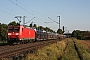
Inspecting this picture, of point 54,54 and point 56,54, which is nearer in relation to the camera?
point 54,54

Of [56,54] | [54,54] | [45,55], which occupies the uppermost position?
[45,55]

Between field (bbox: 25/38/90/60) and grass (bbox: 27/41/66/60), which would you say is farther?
field (bbox: 25/38/90/60)

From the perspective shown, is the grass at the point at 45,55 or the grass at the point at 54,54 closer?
the grass at the point at 45,55

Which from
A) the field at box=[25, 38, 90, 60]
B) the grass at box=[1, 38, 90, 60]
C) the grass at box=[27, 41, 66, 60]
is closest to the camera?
the grass at box=[27, 41, 66, 60]

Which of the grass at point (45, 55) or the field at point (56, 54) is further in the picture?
the field at point (56, 54)

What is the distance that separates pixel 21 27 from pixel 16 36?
2.40 meters

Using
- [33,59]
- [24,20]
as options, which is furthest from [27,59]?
[24,20]

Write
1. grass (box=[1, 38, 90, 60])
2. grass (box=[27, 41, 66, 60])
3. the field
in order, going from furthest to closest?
1. the field
2. grass (box=[1, 38, 90, 60])
3. grass (box=[27, 41, 66, 60])

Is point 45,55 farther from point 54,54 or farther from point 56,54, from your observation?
point 56,54

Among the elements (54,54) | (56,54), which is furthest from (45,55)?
(56,54)

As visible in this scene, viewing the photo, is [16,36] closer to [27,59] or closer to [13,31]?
[13,31]

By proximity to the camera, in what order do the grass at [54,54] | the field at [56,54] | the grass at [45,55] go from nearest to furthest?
1. the grass at [45,55]
2. the grass at [54,54]
3. the field at [56,54]

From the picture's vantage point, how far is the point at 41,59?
1594cm

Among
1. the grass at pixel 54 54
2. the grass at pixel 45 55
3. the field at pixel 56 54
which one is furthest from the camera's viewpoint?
the field at pixel 56 54
